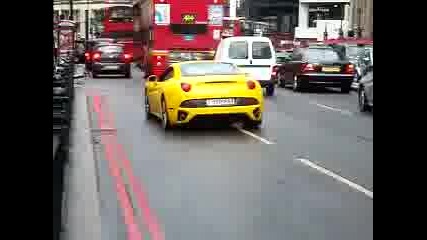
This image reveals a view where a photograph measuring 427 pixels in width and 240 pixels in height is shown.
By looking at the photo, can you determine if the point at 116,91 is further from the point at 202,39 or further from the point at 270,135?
the point at 270,135

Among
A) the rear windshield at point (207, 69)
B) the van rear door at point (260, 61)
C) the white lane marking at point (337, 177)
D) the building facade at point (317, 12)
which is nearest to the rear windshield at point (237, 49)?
the van rear door at point (260, 61)

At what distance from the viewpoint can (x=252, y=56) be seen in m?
24.9

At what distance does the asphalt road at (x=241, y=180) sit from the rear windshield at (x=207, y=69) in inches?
41.6

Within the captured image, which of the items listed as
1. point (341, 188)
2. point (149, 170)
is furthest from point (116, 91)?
point (341, 188)

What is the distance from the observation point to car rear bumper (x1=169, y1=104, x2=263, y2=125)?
1472cm

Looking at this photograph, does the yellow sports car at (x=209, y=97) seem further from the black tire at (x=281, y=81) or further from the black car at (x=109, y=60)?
the black car at (x=109, y=60)

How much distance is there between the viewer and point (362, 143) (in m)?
13.8

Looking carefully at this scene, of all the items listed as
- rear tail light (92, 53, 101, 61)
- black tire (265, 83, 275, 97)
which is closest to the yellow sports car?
black tire (265, 83, 275, 97)

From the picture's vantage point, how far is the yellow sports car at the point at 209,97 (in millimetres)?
14695

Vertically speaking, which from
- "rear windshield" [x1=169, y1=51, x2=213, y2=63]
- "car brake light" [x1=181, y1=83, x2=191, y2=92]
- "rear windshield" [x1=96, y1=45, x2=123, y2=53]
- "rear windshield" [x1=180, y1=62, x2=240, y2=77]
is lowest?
"car brake light" [x1=181, y1=83, x2=191, y2=92]

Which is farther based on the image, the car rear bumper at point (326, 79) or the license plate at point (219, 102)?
the car rear bumper at point (326, 79)

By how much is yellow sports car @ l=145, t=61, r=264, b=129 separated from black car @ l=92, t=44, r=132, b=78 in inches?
771

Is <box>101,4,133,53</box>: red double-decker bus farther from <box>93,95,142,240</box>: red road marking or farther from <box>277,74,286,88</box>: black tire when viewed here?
<box>93,95,142,240</box>: red road marking
